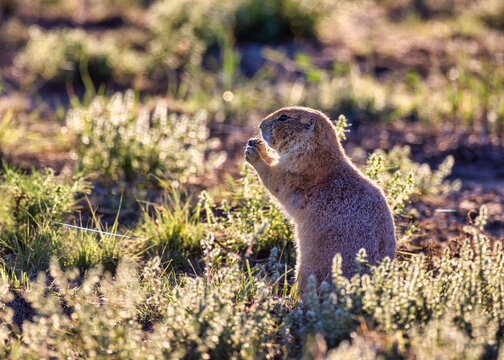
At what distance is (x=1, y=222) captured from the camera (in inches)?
173

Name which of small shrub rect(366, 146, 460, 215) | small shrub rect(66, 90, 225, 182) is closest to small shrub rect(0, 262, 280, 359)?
small shrub rect(366, 146, 460, 215)

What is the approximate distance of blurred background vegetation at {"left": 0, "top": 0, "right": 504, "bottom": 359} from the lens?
9.74 ft

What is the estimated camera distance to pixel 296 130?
3996mm

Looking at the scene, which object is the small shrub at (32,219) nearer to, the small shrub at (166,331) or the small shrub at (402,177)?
the small shrub at (166,331)

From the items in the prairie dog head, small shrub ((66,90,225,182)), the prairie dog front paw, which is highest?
the prairie dog head

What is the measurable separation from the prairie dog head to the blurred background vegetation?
44 centimetres

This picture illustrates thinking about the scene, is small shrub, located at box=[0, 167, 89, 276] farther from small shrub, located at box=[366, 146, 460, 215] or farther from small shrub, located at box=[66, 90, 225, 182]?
small shrub, located at box=[366, 146, 460, 215]

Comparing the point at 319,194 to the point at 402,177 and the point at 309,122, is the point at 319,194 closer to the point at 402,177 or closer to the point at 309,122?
the point at 309,122

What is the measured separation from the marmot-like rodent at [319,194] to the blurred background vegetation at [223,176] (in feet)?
0.89

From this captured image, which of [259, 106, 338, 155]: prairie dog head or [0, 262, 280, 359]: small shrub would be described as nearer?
[0, 262, 280, 359]: small shrub

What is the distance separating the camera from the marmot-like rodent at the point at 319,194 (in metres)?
3.53

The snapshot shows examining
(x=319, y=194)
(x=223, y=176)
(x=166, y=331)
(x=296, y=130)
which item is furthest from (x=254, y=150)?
(x=223, y=176)

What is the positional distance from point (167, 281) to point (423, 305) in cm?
155

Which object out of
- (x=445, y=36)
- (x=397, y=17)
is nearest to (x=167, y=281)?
(x=445, y=36)
